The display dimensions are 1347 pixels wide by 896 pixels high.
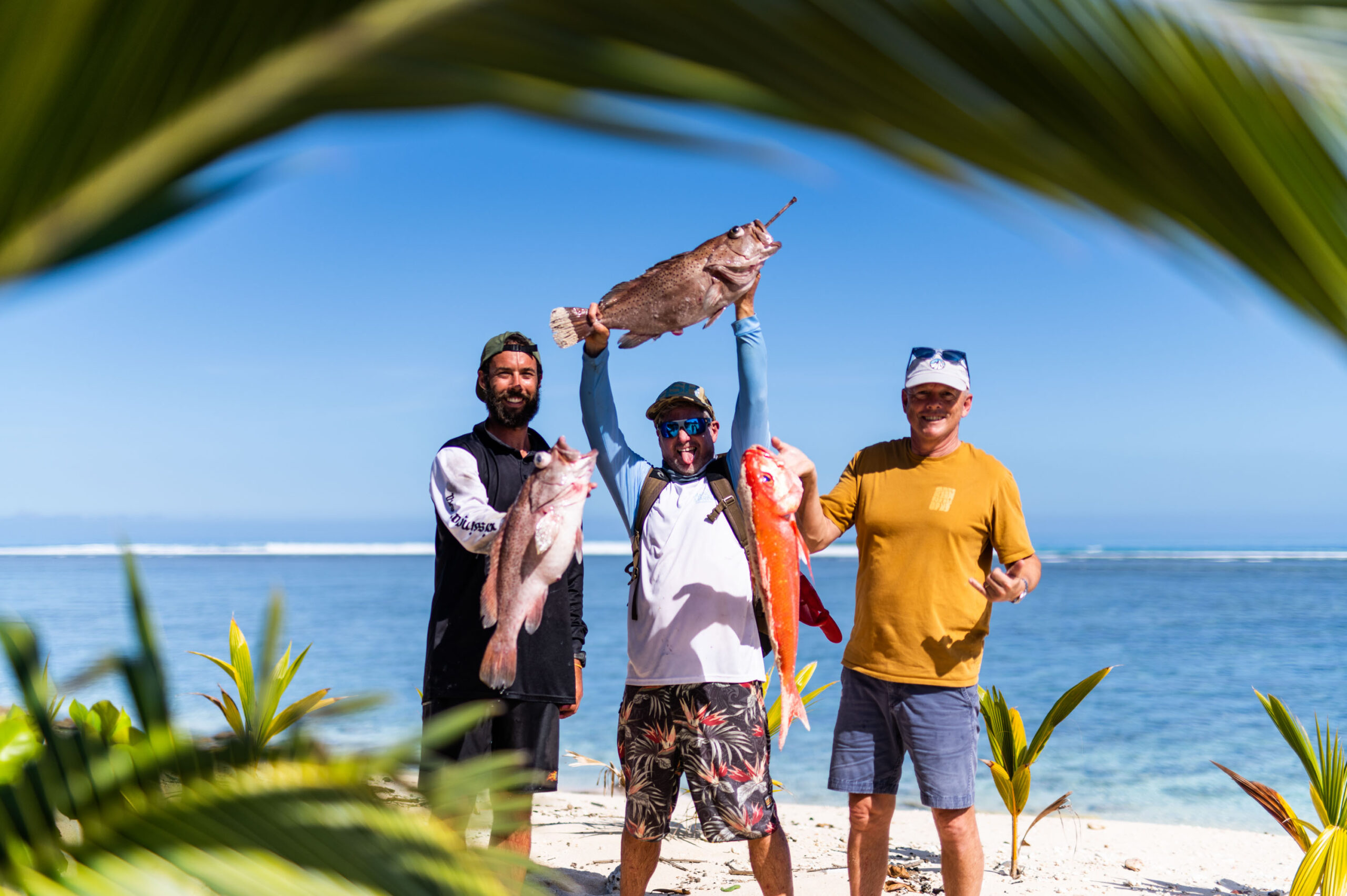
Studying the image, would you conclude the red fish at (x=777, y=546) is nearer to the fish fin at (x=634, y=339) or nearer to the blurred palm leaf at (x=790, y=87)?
the fish fin at (x=634, y=339)

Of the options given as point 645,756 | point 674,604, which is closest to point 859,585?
point 674,604

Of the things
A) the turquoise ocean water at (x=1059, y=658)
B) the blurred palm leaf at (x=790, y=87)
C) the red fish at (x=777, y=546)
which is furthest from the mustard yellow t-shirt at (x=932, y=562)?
the blurred palm leaf at (x=790, y=87)

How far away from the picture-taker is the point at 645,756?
400 centimetres

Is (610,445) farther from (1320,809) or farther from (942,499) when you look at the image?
(1320,809)

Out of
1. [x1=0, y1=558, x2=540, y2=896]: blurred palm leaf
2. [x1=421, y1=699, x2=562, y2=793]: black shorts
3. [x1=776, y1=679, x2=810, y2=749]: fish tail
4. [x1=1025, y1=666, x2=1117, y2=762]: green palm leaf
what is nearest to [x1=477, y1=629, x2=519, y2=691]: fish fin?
[x1=421, y1=699, x2=562, y2=793]: black shorts

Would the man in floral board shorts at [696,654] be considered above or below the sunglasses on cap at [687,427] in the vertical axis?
below

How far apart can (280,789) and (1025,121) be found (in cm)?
125

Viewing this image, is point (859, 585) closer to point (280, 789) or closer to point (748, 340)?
point (748, 340)

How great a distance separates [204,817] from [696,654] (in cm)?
282

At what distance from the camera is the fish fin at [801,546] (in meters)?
3.82

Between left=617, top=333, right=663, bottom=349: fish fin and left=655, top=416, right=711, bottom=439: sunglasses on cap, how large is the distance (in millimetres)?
515

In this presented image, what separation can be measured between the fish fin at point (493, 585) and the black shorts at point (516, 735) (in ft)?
2.45

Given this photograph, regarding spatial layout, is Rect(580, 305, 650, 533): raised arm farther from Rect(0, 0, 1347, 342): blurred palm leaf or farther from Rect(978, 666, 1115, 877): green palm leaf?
Rect(0, 0, 1347, 342): blurred palm leaf

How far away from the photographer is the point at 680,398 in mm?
4133
